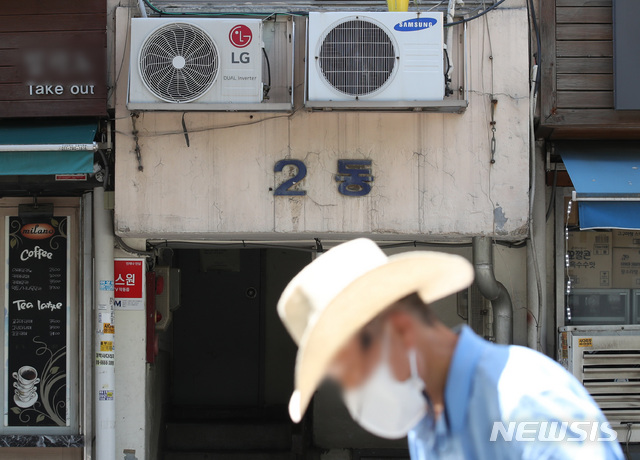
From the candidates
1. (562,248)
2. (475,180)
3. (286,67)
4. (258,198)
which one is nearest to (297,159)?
(258,198)

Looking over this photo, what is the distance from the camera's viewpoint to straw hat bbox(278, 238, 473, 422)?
1.88 m

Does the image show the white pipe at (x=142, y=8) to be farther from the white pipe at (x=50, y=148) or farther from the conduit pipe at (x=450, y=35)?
the conduit pipe at (x=450, y=35)

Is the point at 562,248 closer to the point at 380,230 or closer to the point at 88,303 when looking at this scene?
the point at 380,230

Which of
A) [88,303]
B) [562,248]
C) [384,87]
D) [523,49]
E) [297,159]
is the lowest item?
[88,303]

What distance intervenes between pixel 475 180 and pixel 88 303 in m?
3.90

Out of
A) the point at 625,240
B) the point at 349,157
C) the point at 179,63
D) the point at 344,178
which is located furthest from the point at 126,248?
the point at 625,240

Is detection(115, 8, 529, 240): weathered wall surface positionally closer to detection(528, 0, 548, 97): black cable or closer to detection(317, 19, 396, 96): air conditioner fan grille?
detection(528, 0, 548, 97): black cable

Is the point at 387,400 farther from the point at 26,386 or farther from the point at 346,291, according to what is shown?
the point at 26,386

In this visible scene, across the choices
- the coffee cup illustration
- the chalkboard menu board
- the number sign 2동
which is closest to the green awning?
the chalkboard menu board

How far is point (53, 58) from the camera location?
6.16 meters

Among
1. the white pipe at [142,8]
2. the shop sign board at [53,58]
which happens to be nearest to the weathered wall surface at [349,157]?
the shop sign board at [53,58]

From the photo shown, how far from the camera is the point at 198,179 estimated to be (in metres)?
6.16

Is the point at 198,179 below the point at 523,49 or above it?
below

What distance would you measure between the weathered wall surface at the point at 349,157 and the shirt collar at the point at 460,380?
164 inches
